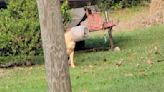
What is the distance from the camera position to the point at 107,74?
30.9 feet

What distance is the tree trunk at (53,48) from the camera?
5.46 m

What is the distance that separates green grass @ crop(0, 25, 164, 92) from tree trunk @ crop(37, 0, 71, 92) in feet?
8.33

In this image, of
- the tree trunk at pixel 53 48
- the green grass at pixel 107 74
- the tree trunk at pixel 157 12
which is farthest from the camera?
the tree trunk at pixel 157 12

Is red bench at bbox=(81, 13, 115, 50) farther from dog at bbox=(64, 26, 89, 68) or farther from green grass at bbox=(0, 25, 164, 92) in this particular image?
dog at bbox=(64, 26, 89, 68)

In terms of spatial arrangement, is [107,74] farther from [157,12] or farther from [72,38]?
[157,12]

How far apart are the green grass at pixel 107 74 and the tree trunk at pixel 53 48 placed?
2.54 m

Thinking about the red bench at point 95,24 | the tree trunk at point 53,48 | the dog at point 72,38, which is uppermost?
the tree trunk at point 53,48

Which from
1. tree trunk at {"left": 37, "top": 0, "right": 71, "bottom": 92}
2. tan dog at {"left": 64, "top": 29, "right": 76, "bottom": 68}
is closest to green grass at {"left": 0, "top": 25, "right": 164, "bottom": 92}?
tan dog at {"left": 64, "top": 29, "right": 76, "bottom": 68}

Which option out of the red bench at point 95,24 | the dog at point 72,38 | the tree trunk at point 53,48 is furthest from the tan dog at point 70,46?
the tree trunk at point 53,48

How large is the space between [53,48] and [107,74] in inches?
159

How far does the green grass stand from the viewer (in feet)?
27.3

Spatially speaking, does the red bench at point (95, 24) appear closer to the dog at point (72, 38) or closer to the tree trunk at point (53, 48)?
the dog at point (72, 38)

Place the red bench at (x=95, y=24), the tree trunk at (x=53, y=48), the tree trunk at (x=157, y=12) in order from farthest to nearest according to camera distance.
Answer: the tree trunk at (x=157, y=12) < the red bench at (x=95, y=24) < the tree trunk at (x=53, y=48)

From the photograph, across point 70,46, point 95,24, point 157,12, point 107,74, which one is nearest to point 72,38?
point 70,46
